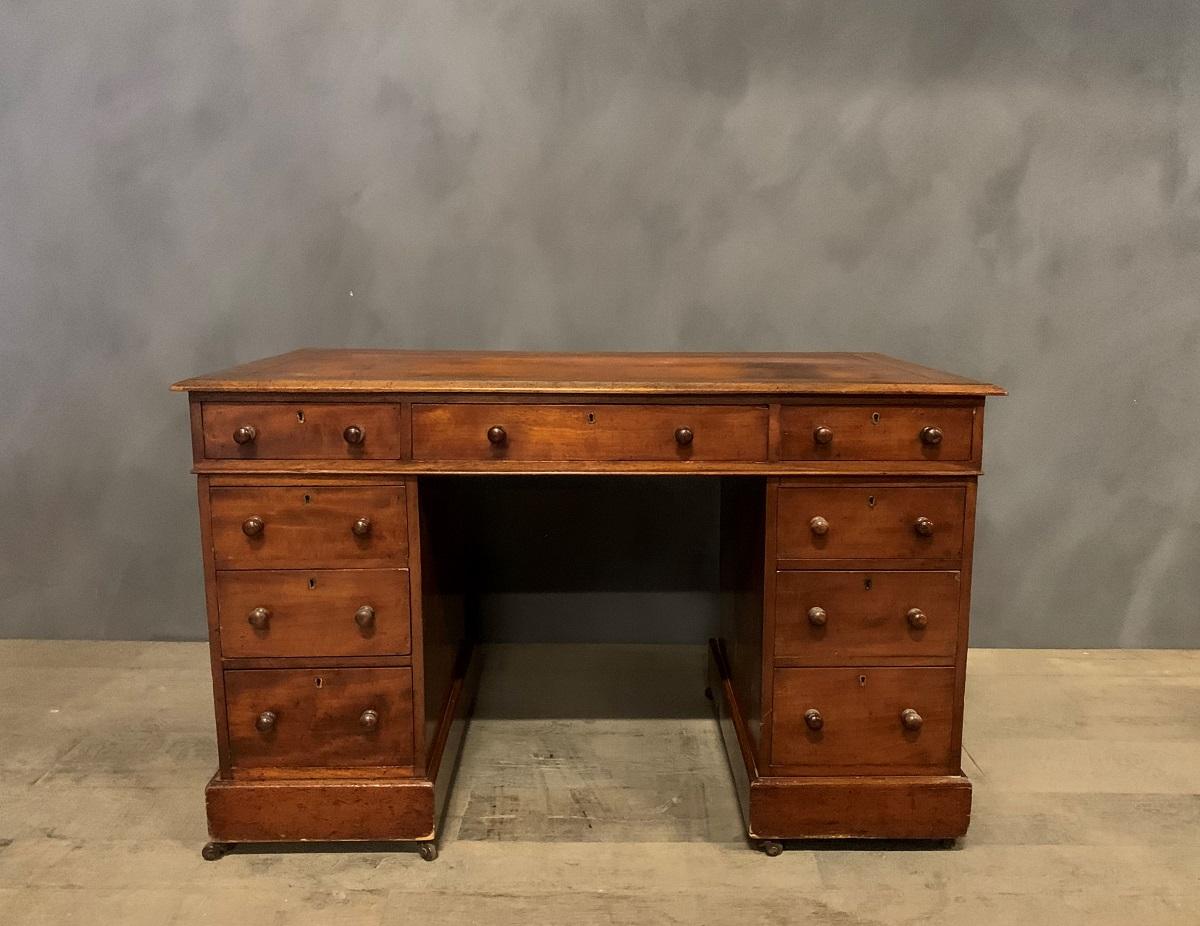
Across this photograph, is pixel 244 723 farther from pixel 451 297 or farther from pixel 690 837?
pixel 451 297

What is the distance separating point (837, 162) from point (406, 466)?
1669 millimetres

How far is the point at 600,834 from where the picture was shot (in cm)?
218

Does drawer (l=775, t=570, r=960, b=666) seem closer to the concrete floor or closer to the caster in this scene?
the concrete floor

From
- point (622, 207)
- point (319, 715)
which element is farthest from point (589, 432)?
point (622, 207)

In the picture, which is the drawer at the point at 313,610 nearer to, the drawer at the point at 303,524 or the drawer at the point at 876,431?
the drawer at the point at 303,524

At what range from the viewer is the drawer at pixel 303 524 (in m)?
2.04

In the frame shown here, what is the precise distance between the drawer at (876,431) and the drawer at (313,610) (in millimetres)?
879

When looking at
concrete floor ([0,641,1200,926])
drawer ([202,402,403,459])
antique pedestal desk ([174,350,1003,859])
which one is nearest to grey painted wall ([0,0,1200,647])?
concrete floor ([0,641,1200,926])

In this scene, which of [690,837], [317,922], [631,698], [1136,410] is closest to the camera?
[317,922]

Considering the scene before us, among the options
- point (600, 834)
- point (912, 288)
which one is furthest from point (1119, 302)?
point (600, 834)

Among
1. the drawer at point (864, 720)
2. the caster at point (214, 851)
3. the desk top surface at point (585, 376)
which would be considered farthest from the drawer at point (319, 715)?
the drawer at point (864, 720)

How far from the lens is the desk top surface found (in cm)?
199

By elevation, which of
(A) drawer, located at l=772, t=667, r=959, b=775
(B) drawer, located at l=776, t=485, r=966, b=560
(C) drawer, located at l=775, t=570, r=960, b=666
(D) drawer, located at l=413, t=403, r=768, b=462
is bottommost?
(A) drawer, located at l=772, t=667, r=959, b=775

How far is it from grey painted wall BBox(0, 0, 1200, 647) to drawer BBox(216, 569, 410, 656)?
1.10m
